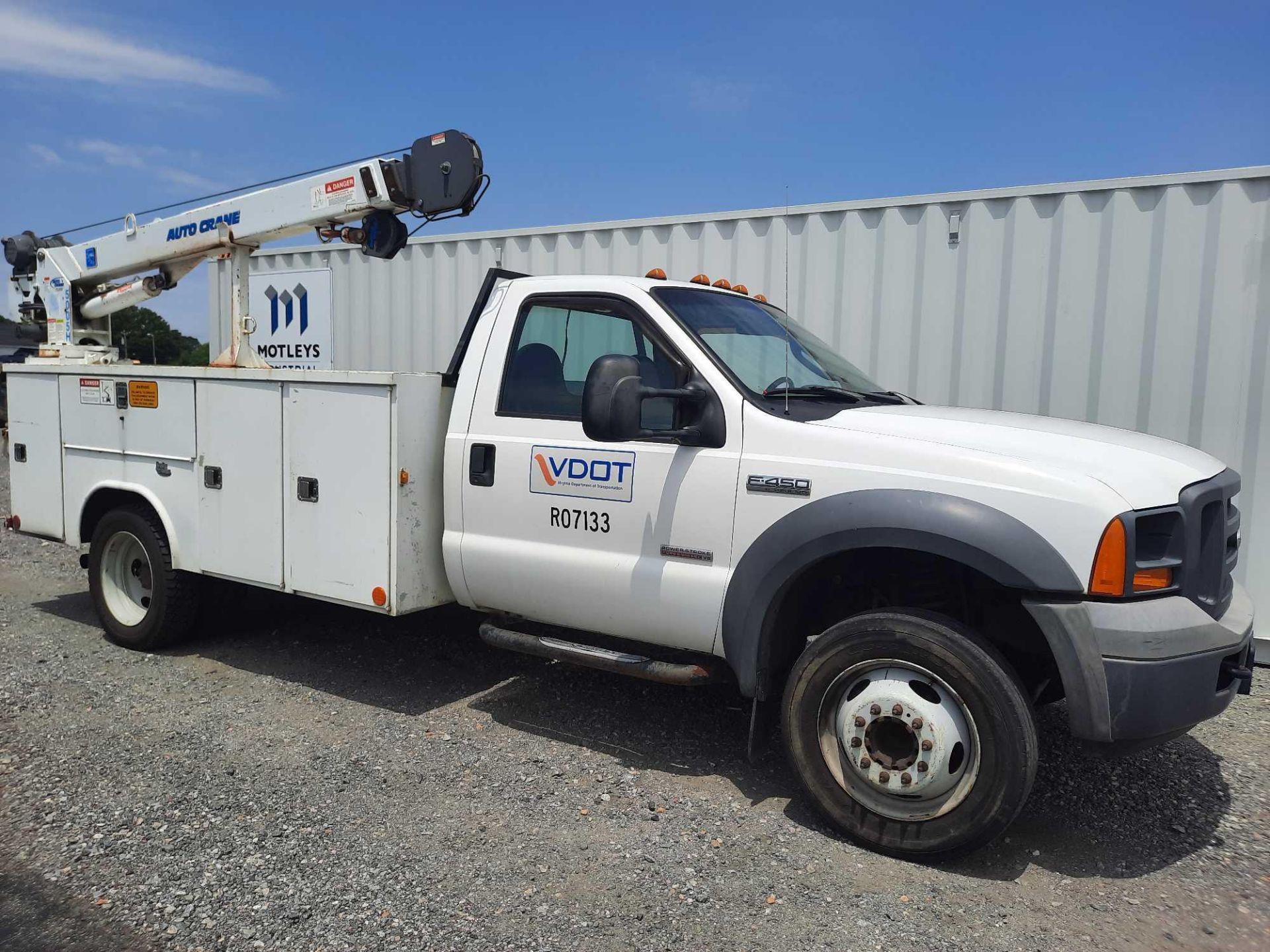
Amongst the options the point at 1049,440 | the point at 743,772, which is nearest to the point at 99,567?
the point at 743,772

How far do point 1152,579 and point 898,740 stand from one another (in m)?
1.02

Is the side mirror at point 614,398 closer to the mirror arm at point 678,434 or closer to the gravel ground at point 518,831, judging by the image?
the mirror arm at point 678,434

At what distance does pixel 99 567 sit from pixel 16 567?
2842 mm

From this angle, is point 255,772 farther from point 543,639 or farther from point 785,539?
point 785,539

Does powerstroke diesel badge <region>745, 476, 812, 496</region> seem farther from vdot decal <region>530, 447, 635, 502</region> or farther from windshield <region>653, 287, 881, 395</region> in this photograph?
vdot decal <region>530, 447, 635, 502</region>

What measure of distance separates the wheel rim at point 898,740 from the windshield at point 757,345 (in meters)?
1.24

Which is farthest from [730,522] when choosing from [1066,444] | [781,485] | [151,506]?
[151,506]

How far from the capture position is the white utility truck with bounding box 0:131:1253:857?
3227 millimetres

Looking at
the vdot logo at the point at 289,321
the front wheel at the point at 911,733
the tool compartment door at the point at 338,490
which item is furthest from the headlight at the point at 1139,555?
the vdot logo at the point at 289,321

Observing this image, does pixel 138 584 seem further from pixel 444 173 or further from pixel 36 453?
pixel 444 173

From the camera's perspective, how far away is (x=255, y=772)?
4102 millimetres

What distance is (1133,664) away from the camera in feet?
10.2

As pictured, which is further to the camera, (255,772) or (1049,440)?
(255,772)

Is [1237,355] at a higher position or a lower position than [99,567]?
higher
